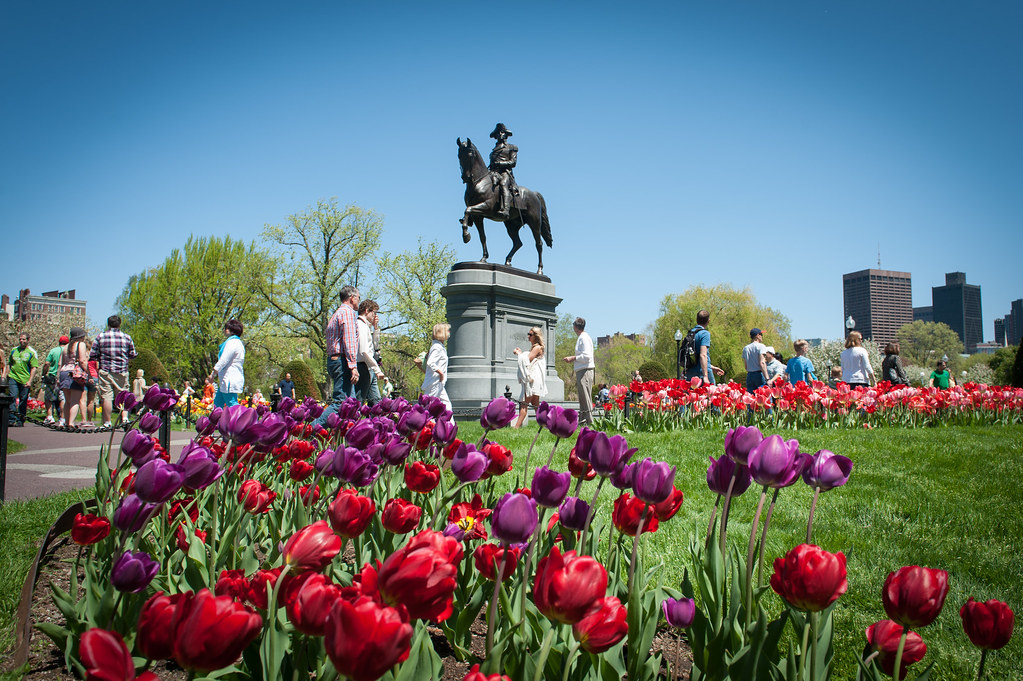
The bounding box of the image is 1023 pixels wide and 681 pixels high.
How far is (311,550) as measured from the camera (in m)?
1.28

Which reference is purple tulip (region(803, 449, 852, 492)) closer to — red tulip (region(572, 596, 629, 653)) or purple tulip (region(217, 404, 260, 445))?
red tulip (region(572, 596, 629, 653))

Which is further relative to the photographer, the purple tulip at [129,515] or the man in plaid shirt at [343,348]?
the man in plaid shirt at [343,348]

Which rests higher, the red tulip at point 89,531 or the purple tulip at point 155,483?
the purple tulip at point 155,483

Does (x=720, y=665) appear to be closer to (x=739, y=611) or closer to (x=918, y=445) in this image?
(x=739, y=611)

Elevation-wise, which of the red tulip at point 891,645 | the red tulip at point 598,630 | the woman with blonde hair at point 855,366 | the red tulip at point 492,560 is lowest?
the red tulip at point 891,645

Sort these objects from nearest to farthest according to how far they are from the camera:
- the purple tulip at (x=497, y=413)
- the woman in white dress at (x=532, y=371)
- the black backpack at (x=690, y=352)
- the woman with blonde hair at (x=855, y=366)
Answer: the purple tulip at (x=497, y=413), the woman with blonde hair at (x=855, y=366), the woman in white dress at (x=532, y=371), the black backpack at (x=690, y=352)

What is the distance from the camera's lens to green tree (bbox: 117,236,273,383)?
115 ft

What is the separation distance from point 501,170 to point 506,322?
431cm

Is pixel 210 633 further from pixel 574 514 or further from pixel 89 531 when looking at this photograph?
pixel 89 531

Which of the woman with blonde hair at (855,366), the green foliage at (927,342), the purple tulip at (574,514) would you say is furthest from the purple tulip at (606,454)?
the green foliage at (927,342)

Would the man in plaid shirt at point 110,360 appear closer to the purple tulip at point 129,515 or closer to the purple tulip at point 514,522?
the purple tulip at point 129,515

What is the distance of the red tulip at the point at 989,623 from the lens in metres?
1.27

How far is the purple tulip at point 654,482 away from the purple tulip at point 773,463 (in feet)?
0.68

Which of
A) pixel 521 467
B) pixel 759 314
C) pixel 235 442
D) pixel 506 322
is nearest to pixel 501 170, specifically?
pixel 506 322
